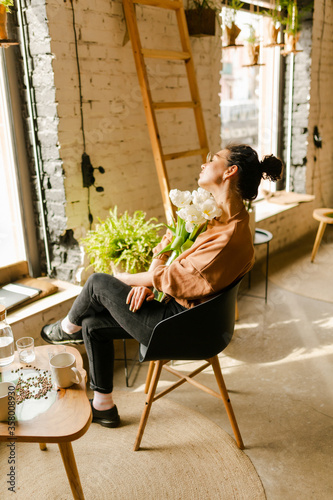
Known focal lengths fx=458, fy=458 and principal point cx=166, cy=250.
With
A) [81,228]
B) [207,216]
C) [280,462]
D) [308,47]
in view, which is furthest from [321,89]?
[280,462]

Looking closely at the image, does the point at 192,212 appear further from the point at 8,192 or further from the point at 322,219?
the point at 322,219

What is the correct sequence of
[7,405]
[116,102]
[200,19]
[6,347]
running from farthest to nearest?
[200,19]
[116,102]
[6,347]
[7,405]

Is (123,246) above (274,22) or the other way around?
the other way around

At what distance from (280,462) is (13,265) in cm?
178

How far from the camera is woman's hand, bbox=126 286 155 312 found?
1877 mm

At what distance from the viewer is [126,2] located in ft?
8.47

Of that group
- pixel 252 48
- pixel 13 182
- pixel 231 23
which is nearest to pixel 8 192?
pixel 13 182

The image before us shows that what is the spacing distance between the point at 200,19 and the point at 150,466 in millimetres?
2680

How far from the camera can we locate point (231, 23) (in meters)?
3.44

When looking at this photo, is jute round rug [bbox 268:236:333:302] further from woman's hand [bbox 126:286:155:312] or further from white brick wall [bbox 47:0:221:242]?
woman's hand [bbox 126:286:155:312]

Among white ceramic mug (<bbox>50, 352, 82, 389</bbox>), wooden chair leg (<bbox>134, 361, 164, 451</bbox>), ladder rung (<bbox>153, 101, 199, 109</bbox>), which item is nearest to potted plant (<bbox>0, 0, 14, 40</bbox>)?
A: ladder rung (<bbox>153, 101, 199, 109</bbox>)

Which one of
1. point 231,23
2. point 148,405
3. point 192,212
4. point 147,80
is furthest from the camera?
point 231,23

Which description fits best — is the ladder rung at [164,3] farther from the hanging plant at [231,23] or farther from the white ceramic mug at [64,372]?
the white ceramic mug at [64,372]

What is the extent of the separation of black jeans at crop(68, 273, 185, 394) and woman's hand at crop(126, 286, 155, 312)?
0.02 metres
